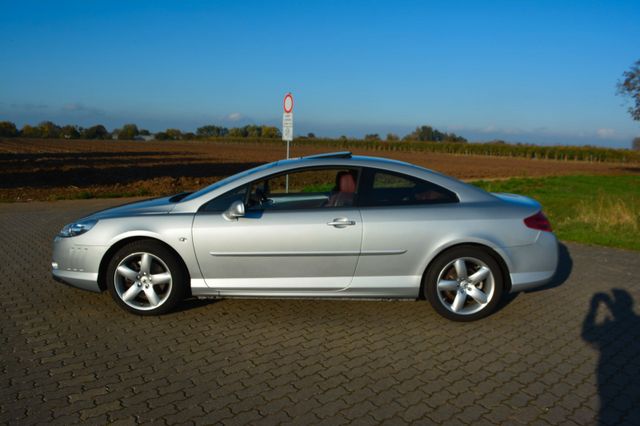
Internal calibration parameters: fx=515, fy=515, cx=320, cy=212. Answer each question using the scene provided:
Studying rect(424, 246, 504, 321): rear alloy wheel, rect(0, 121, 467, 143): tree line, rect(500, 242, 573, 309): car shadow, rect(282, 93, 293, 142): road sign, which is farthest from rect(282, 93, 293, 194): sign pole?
rect(0, 121, 467, 143): tree line

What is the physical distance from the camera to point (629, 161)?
2697 inches

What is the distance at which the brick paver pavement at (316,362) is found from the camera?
3.15 metres

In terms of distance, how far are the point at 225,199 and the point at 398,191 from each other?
159 centimetres

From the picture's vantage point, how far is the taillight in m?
4.64

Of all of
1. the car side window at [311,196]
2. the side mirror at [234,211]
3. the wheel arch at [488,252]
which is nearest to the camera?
the side mirror at [234,211]

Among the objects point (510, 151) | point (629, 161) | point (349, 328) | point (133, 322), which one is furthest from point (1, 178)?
point (510, 151)

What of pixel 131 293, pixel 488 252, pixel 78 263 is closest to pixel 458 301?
pixel 488 252

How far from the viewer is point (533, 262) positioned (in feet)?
15.2

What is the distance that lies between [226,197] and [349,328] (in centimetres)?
161

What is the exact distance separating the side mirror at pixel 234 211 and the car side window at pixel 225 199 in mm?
160

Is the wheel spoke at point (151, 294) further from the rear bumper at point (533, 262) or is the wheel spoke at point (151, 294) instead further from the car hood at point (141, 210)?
the rear bumper at point (533, 262)

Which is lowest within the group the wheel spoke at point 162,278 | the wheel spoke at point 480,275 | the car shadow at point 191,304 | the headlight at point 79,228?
the car shadow at point 191,304

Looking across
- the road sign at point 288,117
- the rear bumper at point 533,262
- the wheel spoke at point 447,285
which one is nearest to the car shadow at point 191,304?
the wheel spoke at point 447,285

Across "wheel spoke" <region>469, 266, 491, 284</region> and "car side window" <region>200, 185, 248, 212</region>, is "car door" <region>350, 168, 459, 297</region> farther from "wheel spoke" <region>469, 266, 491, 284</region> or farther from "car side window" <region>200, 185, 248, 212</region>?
"car side window" <region>200, 185, 248, 212</region>
